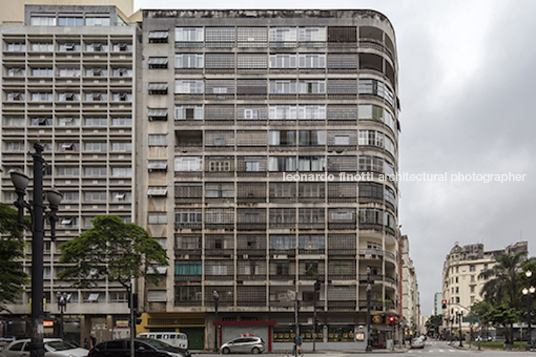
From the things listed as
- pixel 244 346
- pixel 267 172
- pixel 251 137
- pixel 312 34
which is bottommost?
pixel 244 346

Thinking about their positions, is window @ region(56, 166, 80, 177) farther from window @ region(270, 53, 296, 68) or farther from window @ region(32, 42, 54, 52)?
window @ region(270, 53, 296, 68)

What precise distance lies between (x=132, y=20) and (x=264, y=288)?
127 ft

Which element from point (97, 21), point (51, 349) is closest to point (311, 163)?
point (97, 21)

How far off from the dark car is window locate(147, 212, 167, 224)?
29867mm

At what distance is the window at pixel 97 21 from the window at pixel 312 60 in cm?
2170

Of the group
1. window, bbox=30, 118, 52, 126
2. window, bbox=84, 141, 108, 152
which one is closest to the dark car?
window, bbox=84, 141, 108, 152

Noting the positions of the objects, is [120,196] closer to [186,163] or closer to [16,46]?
[186,163]

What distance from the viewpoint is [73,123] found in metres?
57.6

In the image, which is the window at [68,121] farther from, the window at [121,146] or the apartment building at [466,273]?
the apartment building at [466,273]

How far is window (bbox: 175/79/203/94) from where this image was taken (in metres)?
56.7

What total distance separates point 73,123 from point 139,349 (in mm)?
38183

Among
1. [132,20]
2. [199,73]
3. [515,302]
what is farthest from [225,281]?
[515,302]

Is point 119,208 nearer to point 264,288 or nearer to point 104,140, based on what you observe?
point 104,140

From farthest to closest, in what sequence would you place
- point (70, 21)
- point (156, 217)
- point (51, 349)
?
point (70, 21)
point (156, 217)
point (51, 349)
